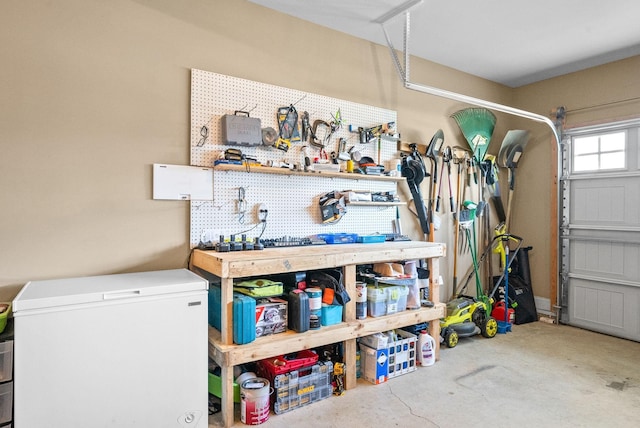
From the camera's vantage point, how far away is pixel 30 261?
2.04 m

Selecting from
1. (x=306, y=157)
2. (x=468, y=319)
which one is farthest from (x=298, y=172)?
(x=468, y=319)

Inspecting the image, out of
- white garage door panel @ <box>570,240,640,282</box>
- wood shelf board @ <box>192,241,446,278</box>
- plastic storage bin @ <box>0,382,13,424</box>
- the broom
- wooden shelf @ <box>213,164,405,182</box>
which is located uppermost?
the broom

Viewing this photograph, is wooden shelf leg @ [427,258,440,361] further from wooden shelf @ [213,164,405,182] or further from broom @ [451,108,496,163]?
broom @ [451,108,496,163]

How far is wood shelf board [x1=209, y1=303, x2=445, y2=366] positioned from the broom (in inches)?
83.8

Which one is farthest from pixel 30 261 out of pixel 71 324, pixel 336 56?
pixel 336 56

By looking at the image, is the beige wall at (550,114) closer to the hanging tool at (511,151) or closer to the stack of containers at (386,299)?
the hanging tool at (511,151)

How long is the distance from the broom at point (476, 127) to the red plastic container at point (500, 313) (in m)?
1.60

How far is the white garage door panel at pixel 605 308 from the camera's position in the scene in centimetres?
358

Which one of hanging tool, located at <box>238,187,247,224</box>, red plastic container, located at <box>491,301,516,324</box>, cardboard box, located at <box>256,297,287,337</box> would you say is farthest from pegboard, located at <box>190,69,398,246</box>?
red plastic container, located at <box>491,301,516,324</box>

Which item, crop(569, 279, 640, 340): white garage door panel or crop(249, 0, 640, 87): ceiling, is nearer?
crop(249, 0, 640, 87): ceiling

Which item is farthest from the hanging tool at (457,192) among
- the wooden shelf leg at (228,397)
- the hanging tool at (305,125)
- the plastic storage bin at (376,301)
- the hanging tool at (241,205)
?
the wooden shelf leg at (228,397)

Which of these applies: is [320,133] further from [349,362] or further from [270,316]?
[349,362]

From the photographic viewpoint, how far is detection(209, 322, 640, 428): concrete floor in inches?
84.0

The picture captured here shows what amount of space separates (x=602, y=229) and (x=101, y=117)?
4.58 metres
